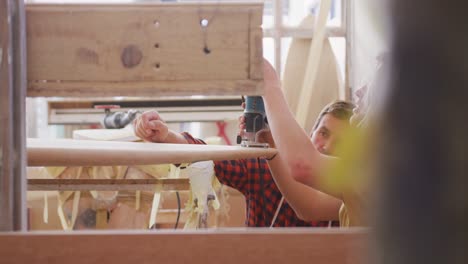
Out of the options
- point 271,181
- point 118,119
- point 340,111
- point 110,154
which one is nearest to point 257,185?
point 271,181

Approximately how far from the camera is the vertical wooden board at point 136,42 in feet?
2.45

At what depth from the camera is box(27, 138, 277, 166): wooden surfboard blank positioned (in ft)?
3.27

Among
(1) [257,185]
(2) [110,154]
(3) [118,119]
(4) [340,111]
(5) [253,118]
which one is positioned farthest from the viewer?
(3) [118,119]

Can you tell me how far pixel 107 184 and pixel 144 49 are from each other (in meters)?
1.47

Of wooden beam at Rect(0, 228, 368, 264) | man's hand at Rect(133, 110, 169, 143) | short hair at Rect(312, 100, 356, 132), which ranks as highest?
short hair at Rect(312, 100, 356, 132)

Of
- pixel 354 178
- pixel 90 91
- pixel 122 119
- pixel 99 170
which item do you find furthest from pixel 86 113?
pixel 354 178

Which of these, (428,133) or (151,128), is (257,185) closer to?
(151,128)

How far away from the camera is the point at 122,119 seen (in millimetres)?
3389

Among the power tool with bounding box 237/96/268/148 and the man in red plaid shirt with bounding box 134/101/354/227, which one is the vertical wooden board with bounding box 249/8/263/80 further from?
the man in red plaid shirt with bounding box 134/101/354/227

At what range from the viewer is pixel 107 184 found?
2.16m

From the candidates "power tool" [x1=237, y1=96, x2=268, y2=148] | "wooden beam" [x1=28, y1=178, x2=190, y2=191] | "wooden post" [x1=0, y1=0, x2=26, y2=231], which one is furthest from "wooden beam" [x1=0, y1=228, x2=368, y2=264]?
"wooden beam" [x1=28, y1=178, x2=190, y2=191]

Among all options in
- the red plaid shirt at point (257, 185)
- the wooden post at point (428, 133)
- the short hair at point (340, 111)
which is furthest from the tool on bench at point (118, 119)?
the wooden post at point (428, 133)

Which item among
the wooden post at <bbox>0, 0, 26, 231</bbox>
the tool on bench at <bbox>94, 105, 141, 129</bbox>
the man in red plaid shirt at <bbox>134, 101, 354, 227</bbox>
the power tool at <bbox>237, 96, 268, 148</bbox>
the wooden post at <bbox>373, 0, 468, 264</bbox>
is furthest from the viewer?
the tool on bench at <bbox>94, 105, 141, 129</bbox>

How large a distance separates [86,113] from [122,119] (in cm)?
57
